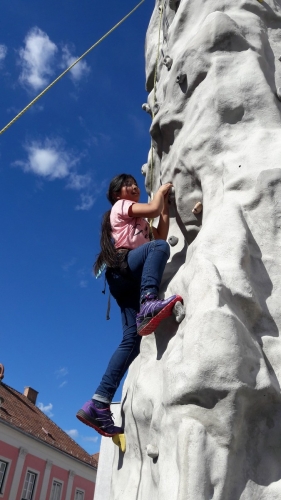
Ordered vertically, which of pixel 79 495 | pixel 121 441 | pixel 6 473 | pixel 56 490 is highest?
pixel 79 495

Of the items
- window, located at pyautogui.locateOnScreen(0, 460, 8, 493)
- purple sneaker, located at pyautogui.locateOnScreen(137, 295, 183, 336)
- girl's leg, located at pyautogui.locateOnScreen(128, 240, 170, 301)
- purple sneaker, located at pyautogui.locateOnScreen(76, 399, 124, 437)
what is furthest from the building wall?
purple sneaker, located at pyautogui.locateOnScreen(137, 295, 183, 336)

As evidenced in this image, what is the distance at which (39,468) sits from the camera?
19.6m

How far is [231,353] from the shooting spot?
2.38 metres

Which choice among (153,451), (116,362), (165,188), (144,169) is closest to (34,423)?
(144,169)

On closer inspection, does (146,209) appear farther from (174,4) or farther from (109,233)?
(174,4)

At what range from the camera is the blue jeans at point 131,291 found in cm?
332

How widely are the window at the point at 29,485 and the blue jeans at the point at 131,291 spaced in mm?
17853

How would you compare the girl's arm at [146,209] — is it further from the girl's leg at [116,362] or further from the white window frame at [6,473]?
the white window frame at [6,473]

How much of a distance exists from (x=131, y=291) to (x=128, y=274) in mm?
194

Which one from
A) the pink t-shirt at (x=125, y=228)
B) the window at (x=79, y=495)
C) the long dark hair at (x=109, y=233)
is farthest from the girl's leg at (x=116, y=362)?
the window at (x=79, y=495)

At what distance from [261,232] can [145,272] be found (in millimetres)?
828

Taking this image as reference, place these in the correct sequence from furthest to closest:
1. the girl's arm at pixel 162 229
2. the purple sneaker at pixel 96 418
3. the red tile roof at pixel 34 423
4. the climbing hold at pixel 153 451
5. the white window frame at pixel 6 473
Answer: the red tile roof at pixel 34 423 → the white window frame at pixel 6 473 → the girl's arm at pixel 162 229 → the purple sneaker at pixel 96 418 → the climbing hold at pixel 153 451

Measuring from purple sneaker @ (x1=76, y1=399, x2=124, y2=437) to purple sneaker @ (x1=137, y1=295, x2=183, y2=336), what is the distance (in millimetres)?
684

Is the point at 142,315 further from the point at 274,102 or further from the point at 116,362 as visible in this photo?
the point at 274,102
